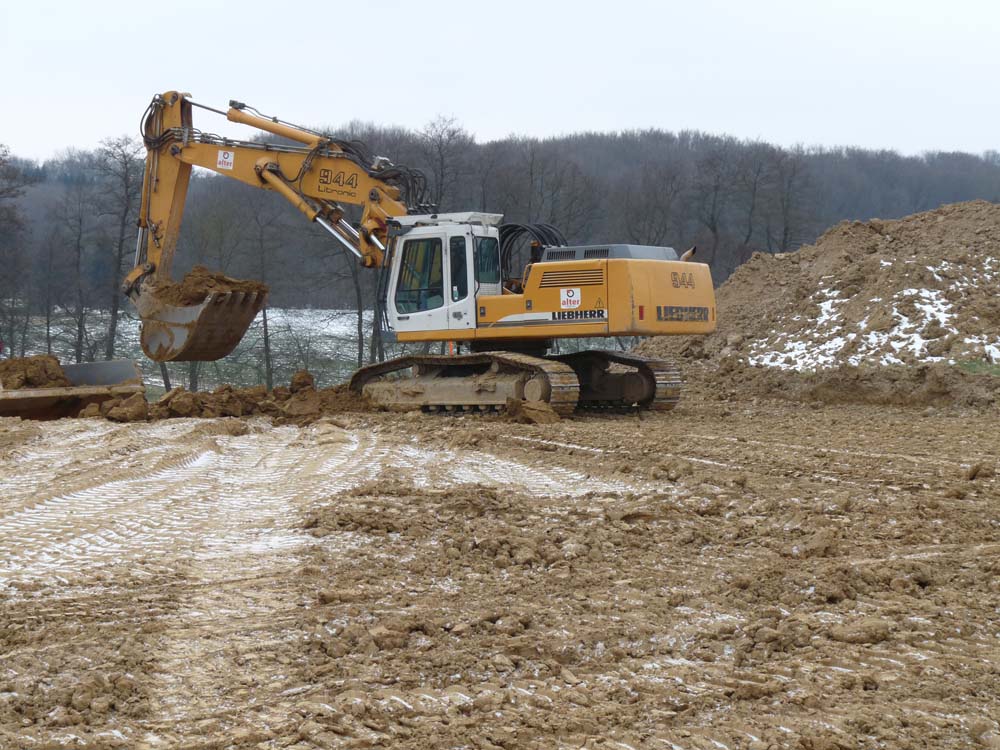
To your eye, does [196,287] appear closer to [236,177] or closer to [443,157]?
[236,177]

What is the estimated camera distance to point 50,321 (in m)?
32.3

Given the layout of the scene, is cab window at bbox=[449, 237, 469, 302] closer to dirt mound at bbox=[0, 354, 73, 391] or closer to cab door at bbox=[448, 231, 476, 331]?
cab door at bbox=[448, 231, 476, 331]

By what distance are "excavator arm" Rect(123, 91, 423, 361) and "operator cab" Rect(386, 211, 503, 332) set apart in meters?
0.47

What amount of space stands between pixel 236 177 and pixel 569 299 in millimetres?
5541

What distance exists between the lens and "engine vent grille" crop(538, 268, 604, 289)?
13.4 m

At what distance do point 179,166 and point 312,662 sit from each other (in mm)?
13069

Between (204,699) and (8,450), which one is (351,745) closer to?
(204,699)

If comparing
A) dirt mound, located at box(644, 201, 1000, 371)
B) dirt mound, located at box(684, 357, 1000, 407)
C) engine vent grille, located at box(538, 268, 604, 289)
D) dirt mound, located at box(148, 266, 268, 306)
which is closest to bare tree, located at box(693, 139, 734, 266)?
dirt mound, located at box(644, 201, 1000, 371)

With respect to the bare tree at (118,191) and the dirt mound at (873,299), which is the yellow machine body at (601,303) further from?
the bare tree at (118,191)

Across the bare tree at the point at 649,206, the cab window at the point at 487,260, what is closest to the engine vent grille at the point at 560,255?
the cab window at the point at 487,260

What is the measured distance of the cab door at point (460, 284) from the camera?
14.2 metres

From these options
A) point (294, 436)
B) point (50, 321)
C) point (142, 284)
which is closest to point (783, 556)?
point (294, 436)

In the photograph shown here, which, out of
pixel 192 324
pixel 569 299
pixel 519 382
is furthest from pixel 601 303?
pixel 192 324

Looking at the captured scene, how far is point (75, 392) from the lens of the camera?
48.1 feet
